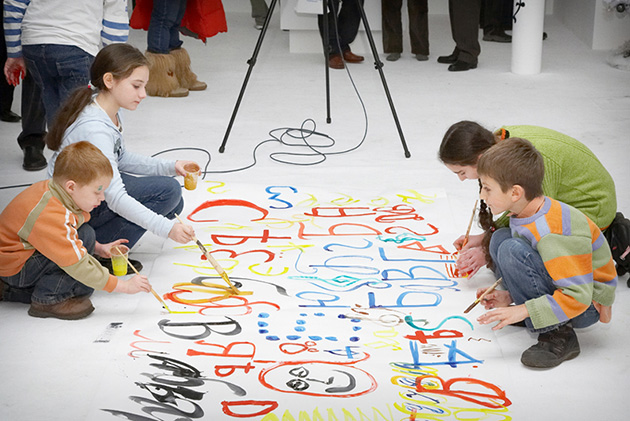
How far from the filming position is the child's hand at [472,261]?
2.56 meters

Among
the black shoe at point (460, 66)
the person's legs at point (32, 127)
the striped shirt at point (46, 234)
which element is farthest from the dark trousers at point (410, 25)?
the striped shirt at point (46, 234)

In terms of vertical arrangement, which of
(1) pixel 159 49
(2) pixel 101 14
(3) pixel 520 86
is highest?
(2) pixel 101 14

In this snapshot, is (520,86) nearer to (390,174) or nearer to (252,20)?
(390,174)

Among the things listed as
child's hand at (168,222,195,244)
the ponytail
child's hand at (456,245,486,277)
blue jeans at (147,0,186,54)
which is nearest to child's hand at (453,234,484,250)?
child's hand at (456,245,486,277)

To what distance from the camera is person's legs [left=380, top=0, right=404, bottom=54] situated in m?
5.36

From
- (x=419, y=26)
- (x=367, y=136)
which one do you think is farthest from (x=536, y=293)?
(x=419, y=26)

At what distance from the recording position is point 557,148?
7.63 feet

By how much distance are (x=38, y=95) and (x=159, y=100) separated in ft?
3.51

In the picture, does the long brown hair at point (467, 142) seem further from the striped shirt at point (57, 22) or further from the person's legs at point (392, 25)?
the person's legs at point (392, 25)

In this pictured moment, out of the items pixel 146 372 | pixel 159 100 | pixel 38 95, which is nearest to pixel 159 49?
pixel 159 100

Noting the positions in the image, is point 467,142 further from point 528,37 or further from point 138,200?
point 528,37

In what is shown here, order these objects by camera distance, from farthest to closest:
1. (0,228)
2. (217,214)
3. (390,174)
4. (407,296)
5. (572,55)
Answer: (572,55), (390,174), (217,214), (407,296), (0,228)

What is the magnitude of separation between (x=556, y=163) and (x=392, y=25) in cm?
326

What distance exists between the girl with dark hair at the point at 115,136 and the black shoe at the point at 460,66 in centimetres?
285
